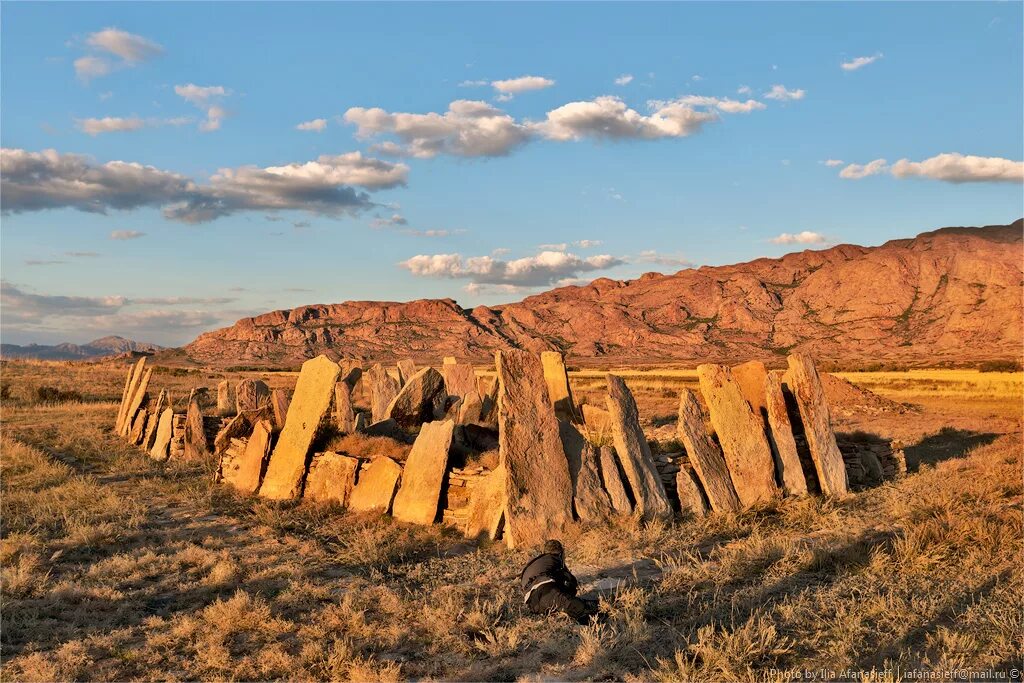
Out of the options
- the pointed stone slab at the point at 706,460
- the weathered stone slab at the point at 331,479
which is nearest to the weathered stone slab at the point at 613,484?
the pointed stone slab at the point at 706,460

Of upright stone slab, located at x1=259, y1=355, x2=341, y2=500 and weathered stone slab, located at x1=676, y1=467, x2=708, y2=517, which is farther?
upright stone slab, located at x1=259, y1=355, x2=341, y2=500

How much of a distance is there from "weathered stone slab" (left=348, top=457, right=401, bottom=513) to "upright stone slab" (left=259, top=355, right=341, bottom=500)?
4.14 feet

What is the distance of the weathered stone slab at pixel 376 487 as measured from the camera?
29.6 ft

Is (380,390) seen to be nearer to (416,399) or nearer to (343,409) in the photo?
(416,399)

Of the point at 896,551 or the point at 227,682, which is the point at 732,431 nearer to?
the point at 896,551

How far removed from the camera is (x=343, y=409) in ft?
39.6

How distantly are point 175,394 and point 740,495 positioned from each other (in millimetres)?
26322

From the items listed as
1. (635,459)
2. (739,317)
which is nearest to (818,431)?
(635,459)

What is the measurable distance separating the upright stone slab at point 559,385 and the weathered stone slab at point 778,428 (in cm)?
290

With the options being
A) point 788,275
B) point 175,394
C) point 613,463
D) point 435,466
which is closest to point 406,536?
point 435,466

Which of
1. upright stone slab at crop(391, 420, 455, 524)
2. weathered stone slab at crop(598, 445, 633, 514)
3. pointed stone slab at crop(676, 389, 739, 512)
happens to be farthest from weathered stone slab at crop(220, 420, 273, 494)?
pointed stone slab at crop(676, 389, 739, 512)

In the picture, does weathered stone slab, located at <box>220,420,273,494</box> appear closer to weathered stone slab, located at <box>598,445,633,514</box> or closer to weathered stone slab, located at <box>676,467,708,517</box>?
weathered stone slab, located at <box>598,445,633,514</box>

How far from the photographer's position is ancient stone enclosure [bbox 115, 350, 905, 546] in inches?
316

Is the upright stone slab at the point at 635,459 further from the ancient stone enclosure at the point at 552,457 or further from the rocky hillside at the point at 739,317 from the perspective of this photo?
the rocky hillside at the point at 739,317
